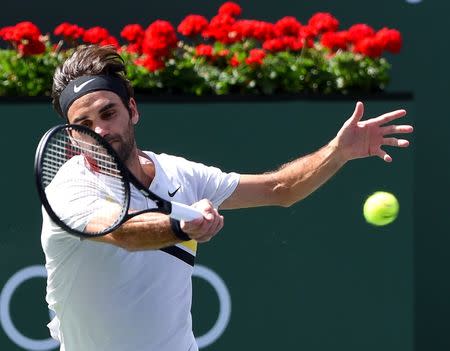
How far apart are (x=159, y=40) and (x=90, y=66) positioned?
2.30 meters

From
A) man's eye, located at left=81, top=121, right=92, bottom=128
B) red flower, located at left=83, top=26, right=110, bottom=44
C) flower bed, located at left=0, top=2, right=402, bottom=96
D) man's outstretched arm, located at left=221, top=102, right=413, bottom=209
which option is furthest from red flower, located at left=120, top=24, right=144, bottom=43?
man's eye, located at left=81, top=121, right=92, bottom=128

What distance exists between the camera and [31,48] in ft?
19.9

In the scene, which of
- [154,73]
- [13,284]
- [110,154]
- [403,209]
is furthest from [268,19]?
[110,154]

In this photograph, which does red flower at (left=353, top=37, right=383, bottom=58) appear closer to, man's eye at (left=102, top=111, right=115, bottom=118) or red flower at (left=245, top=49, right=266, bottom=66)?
red flower at (left=245, top=49, right=266, bottom=66)

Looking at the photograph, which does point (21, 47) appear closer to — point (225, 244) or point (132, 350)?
point (225, 244)

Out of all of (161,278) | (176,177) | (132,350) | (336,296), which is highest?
(176,177)

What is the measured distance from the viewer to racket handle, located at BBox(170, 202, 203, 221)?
3.07 meters

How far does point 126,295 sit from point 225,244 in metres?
2.25

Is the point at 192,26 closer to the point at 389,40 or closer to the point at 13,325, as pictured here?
the point at 389,40

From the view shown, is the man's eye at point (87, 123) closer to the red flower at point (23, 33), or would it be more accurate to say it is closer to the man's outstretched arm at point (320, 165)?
the man's outstretched arm at point (320, 165)

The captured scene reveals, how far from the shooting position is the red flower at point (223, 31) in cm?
617

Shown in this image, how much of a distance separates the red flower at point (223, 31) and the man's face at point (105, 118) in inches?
103

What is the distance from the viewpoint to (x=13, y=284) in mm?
5789

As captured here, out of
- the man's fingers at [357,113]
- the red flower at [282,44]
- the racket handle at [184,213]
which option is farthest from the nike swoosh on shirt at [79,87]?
the red flower at [282,44]
